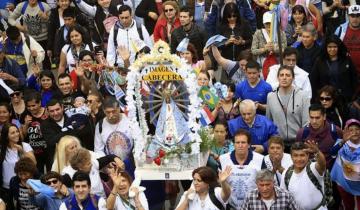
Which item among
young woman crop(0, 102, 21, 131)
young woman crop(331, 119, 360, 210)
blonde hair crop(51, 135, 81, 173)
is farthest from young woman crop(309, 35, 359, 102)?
young woman crop(0, 102, 21, 131)

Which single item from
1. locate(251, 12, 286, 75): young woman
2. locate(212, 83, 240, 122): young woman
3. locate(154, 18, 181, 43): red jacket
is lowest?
locate(212, 83, 240, 122): young woman

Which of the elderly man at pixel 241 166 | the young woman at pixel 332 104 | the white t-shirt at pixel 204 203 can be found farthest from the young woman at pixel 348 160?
the white t-shirt at pixel 204 203

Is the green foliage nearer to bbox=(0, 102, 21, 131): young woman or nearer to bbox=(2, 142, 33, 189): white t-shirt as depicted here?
bbox=(2, 142, 33, 189): white t-shirt

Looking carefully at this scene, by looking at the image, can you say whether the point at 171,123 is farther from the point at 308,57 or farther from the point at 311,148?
the point at 308,57

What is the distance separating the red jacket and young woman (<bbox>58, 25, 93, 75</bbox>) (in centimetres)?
127

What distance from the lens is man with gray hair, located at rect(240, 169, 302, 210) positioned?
15.1 metres

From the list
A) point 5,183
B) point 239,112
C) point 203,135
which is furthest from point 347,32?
point 5,183

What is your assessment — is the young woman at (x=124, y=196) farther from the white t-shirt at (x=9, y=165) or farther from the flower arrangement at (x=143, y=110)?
the white t-shirt at (x=9, y=165)

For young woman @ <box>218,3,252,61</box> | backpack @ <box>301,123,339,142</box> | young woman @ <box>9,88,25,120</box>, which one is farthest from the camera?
young woman @ <box>218,3,252,61</box>

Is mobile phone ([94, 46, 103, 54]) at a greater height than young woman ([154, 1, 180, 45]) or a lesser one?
lesser

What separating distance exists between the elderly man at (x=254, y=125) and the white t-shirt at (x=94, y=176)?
2011mm

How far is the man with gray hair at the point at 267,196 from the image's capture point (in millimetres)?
15109

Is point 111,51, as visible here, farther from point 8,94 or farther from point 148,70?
point 148,70

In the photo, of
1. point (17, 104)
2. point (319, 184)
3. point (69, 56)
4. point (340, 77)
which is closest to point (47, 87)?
point (17, 104)
